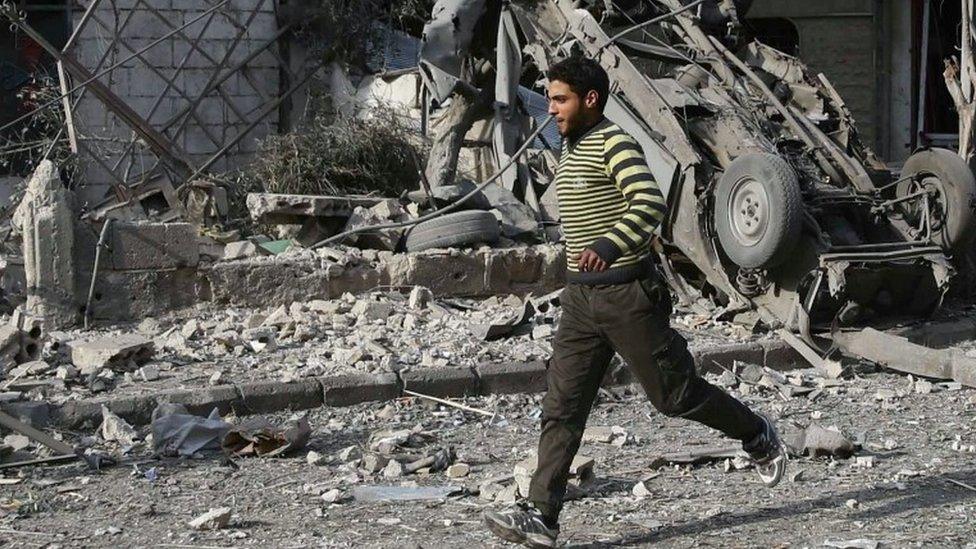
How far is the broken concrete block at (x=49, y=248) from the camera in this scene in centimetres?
896

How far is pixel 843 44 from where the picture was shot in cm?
1773

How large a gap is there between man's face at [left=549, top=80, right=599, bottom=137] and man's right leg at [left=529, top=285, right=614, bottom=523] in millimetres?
636

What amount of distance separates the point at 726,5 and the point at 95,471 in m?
6.80

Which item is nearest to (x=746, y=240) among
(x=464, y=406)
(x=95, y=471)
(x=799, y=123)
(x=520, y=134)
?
(x=799, y=123)

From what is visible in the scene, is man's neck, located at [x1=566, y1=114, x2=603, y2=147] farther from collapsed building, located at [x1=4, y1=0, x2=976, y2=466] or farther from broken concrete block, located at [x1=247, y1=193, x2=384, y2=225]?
broken concrete block, located at [x1=247, y1=193, x2=384, y2=225]

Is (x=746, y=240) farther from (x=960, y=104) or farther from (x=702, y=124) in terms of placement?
(x=960, y=104)

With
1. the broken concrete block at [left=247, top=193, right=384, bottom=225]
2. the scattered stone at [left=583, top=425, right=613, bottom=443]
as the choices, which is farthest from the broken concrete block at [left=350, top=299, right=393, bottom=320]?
the scattered stone at [left=583, top=425, right=613, bottom=443]

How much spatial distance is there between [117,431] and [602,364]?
2.91 m

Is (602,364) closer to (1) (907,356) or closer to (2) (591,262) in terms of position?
(2) (591,262)

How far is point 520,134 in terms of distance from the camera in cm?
1206

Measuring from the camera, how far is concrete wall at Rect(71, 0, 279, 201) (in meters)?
14.5

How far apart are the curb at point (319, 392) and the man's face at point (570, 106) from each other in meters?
3.06

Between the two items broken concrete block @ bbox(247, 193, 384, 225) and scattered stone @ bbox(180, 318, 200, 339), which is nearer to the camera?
scattered stone @ bbox(180, 318, 200, 339)

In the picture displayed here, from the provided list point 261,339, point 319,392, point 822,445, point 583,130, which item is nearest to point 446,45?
point 261,339
